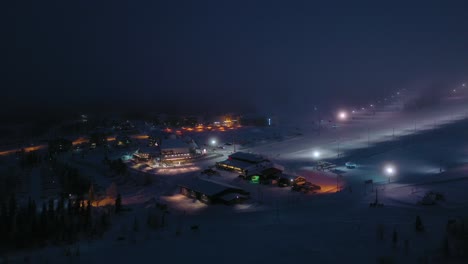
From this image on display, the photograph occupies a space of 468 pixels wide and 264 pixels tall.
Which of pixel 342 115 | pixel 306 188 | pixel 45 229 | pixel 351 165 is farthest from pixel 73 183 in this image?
pixel 342 115

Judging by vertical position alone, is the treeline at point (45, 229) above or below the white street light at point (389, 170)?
below

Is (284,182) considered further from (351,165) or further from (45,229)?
(45,229)

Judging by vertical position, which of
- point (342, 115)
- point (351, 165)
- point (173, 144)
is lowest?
point (351, 165)

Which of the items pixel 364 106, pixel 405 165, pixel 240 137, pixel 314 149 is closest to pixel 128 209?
pixel 405 165

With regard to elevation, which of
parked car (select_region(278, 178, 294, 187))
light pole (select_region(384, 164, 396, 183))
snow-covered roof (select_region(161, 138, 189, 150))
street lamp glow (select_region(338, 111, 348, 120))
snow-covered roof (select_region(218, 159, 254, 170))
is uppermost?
street lamp glow (select_region(338, 111, 348, 120))

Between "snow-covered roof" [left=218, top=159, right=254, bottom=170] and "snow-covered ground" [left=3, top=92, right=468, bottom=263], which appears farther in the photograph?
"snow-covered roof" [left=218, top=159, right=254, bottom=170]

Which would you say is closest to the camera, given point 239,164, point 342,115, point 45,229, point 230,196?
point 45,229

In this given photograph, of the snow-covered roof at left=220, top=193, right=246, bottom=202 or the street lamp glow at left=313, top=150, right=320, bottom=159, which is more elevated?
the street lamp glow at left=313, top=150, right=320, bottom=159

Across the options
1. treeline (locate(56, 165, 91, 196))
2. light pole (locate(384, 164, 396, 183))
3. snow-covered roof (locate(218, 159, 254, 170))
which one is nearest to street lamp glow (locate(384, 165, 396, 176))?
light pole (locate(384, 164, 396, 183))

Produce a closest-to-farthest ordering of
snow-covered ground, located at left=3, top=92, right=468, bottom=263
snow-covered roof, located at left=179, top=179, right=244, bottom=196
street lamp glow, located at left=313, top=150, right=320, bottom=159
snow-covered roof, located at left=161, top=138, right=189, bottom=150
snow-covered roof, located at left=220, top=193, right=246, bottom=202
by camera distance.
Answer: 1. snow-covered ground, located at left=3, top=92, right=468, bottom=263
2. snow-covered roof, located at left=220, top=193, right=246, bottom=202
3. snow-covered roof, located at left=179, top=179, right=244, bottom=196
4. street lamp glow, located at left=313, top=150, right=320, bottom=159
5. snow-covered roof, located at left=161, top=138, right=189, bottom=150

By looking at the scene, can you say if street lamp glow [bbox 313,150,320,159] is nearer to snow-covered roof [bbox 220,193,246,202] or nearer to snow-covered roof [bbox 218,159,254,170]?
snow-covered roof [bbox 218,159,254,170]

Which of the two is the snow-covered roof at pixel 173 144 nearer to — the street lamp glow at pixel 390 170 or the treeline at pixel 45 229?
the street lamp glow at pixel 390 170

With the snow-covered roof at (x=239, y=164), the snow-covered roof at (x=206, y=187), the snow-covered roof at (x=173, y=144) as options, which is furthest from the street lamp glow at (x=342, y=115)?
the snow-covered roof at (x=206, y=187)
